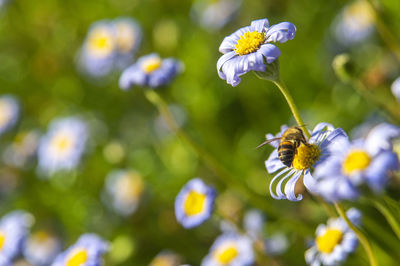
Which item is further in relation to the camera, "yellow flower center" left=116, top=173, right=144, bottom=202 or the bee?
"yellow flower center" left=116, top=173, right=144, bottom=202

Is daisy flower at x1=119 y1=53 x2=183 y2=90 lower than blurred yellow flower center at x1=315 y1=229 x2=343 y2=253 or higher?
higher

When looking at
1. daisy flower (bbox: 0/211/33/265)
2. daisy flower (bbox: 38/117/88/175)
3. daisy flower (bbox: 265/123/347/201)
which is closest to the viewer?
daisy flower (bbox: 265/123/347/201)

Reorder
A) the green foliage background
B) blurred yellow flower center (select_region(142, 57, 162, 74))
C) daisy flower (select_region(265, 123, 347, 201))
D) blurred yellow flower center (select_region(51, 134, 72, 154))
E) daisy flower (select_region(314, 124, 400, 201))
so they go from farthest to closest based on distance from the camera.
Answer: blurred yellow flower center (select_region(51, 134, 72, 154)) < the green foliage background < blurred yellow flower center (select_region(142, 57, 162, 74)) < daisy flower (select_region(265, 123, 347, 201)) < daisy flower (select_region(314, 124, 400, 201))

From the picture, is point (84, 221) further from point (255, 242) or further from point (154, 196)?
point (255, 242)

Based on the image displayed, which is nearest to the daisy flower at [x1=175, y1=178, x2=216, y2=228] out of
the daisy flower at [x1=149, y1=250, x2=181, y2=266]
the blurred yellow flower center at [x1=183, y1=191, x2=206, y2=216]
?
the blurred yellow flower center at [x1=183, y1=191, x2=206, y2=216]

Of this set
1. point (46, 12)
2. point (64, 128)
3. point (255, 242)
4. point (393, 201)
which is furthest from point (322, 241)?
point (46, 12)

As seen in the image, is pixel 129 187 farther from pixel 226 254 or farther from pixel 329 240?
pixel 329 240

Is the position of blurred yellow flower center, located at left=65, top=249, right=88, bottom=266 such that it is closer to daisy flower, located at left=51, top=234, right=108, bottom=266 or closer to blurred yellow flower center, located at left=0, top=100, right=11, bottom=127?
daisy flower, located at left=51, top=234, right=108, bottom=266
